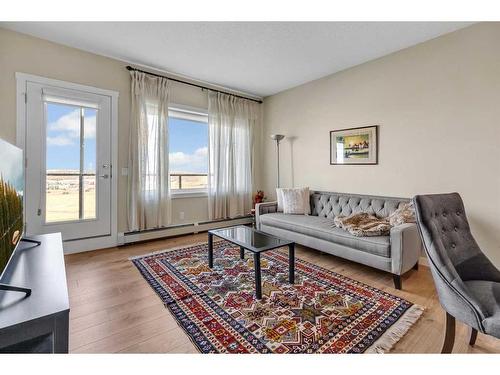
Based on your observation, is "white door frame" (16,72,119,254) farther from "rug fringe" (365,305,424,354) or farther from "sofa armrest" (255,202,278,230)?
"rug fringe" (365,305,424,354)

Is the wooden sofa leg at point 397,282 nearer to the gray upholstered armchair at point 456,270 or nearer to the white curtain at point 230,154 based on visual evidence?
the gray upholstered armchair at point 456,270

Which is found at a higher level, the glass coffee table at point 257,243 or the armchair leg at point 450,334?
the glass coffee table at point 257,243

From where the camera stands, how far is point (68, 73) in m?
2.98

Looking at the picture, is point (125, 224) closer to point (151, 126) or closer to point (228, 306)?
point (151, 126)

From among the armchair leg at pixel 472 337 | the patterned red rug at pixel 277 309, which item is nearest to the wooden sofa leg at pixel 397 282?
the patterned red rug at pixel 277 309

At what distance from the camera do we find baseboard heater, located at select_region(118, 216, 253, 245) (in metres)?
3.46

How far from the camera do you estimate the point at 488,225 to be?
2.38 meters

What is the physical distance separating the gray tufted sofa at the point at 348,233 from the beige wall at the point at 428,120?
242mm

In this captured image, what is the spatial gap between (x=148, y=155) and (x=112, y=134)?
1.72ft

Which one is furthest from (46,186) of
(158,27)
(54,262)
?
(158,27)

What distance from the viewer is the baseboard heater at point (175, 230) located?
136 inches

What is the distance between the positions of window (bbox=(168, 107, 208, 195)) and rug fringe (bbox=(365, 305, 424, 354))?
10.7ft

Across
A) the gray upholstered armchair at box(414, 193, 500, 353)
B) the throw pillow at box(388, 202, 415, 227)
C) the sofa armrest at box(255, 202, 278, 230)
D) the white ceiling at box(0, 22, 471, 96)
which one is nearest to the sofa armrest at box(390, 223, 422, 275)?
the throw pillow at box(388, 202, 415, 227)
